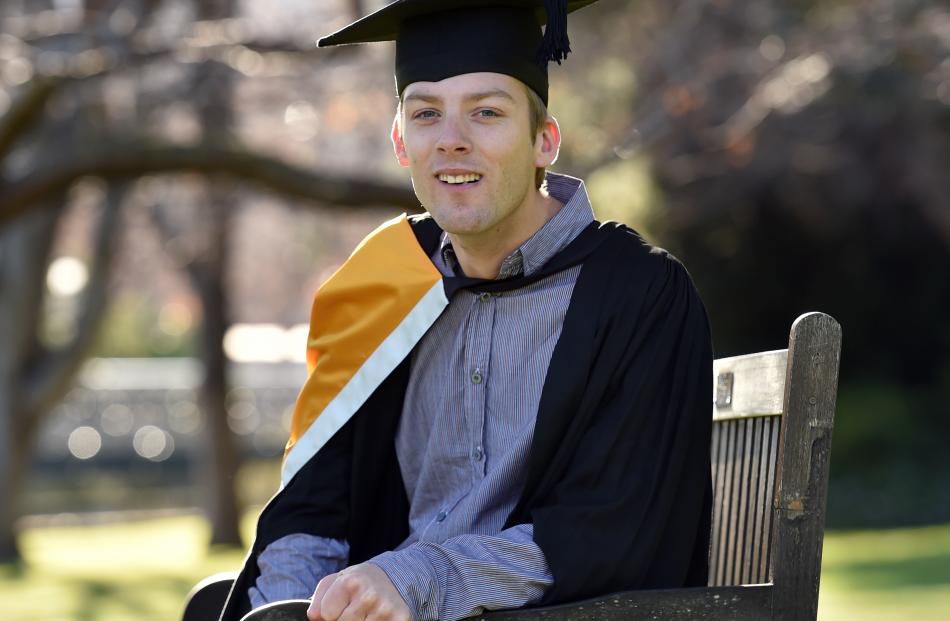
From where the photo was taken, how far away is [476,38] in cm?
305

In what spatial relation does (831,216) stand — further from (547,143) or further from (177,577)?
(547,143)

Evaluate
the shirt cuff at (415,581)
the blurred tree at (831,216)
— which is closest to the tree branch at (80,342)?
the blurred tree at (831,216)

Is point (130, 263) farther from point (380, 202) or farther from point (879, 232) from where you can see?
point (380, 202)

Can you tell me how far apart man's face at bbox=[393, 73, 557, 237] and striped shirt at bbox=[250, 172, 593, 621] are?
4.7 inches

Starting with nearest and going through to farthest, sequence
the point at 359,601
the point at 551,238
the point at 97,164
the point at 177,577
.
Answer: the point at 359,601, the point at 551,238, the point at 97,164, the point at 177,577

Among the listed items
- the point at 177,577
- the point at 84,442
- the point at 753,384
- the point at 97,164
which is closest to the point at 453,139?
the point at 753,384

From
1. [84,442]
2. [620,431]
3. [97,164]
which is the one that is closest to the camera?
[620,431]

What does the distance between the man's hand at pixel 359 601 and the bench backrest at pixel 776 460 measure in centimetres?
68

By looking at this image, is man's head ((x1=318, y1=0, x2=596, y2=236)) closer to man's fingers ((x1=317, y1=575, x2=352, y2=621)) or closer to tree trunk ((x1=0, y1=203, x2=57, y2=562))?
man's fingers ((x1=317, y1=575, x2=352, y2=621))

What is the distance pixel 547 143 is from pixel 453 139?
0.27 metres

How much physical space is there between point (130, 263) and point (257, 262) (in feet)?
22.5

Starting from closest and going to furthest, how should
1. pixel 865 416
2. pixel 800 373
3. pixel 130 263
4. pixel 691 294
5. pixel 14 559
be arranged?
pixel 800 373 → pixel 691 294 → pixel 14 559 → pixel 865 416 → pixel 130 263

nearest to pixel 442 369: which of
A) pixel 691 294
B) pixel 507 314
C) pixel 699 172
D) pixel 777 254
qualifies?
pixel 507 314

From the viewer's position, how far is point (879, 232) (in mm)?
15172
